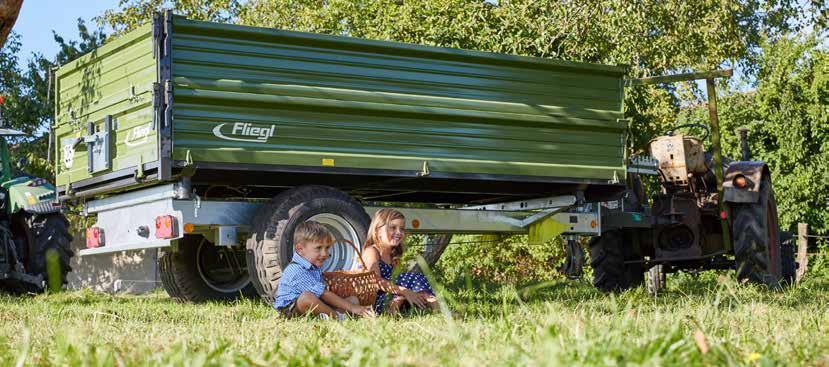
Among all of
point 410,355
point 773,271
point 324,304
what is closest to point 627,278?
point 773,271

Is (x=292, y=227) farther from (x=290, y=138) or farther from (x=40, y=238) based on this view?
(x=40, y=238)

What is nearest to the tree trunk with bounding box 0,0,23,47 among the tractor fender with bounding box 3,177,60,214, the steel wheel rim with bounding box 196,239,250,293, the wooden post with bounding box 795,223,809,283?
the steel wheel rim with bounding box 196,239,250,293

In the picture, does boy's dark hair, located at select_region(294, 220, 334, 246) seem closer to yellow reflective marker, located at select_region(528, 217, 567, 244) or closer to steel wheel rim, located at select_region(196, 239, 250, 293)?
steel wheel rim, located at select_region(196, 239, 250, 293)

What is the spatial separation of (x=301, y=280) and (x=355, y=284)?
0.33 m

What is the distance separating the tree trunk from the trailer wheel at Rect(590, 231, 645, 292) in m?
6.70

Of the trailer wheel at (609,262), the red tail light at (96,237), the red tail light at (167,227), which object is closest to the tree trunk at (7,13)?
the red tail light at (167,227)

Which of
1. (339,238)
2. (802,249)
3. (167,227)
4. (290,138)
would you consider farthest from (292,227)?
(802,249)

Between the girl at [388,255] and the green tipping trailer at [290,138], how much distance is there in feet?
2.70

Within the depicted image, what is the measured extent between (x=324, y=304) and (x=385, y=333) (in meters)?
1.97

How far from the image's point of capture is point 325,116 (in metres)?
7.64

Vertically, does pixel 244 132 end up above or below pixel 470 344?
above

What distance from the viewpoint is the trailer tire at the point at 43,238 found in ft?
34.9

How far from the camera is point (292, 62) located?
754 centimetres

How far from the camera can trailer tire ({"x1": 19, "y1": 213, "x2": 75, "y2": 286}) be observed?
10641 millimetres
